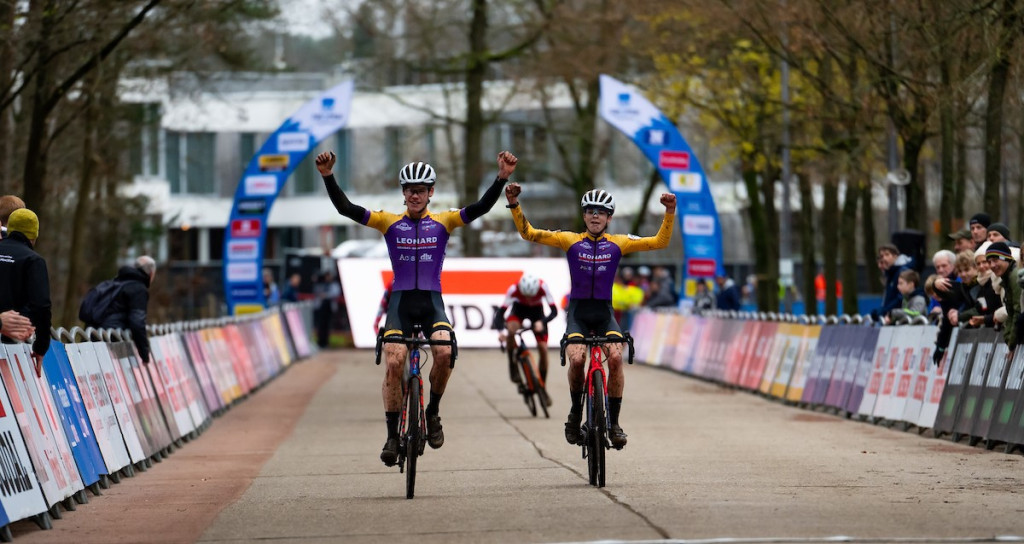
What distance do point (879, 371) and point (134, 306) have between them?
8061mm

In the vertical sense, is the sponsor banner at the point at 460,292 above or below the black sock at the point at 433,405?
below

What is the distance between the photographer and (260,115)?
78312 mm

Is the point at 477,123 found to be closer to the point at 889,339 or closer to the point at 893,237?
the point at 893,237

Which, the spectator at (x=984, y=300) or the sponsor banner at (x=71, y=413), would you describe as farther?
the spectator at (x=984, y=300)

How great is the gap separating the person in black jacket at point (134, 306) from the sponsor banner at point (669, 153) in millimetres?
17469

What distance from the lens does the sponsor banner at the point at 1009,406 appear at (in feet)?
51.2

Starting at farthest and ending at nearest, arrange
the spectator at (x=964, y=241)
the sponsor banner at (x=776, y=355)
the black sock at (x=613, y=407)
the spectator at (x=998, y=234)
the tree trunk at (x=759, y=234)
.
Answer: the tree trunk at (x=759, y=234), the sponsor banner at (x=776, y=355), the spectator at (x=964, y=241), the spectator at (x=998, y=234), the black sock at (x=613, y=407)

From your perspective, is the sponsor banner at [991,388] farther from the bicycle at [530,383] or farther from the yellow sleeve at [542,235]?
the bicycle at [530,383]

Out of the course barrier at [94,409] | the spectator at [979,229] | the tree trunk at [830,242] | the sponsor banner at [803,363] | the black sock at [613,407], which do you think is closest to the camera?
the course barrier at [94,409]

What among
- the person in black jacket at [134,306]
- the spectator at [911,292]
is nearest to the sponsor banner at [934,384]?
the spectator at [911,292]

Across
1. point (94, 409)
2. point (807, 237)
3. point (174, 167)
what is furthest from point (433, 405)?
point (174, 167)

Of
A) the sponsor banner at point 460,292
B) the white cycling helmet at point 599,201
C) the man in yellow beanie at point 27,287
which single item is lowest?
the sponsor banner at point 460,292

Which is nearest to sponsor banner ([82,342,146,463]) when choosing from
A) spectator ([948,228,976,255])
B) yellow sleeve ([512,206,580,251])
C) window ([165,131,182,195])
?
yellow sleeve ([512,206,580,251])

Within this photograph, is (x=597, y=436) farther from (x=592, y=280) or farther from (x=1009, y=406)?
(x=1009, y=406)
